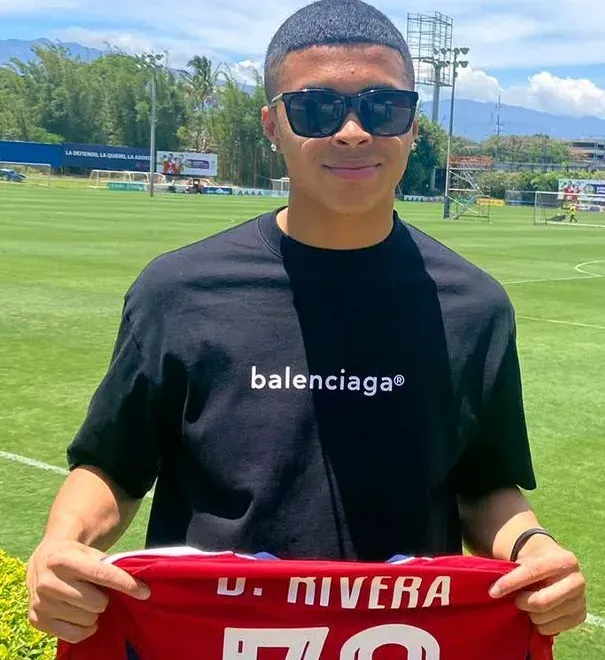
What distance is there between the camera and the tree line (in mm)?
104875

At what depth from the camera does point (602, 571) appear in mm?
5457

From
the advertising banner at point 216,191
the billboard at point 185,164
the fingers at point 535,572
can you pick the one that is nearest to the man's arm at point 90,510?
the fingers at point 535,572

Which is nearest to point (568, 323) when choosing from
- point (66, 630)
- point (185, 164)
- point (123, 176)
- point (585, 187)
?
point (66, 630)

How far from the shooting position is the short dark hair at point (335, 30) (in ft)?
7.21

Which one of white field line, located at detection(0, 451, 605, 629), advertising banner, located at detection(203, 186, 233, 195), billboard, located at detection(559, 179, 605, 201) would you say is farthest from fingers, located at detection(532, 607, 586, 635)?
billboard, located at detection(559, 179, 605, 201)

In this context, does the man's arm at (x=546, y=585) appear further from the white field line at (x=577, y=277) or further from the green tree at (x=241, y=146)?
the green tree at (x=241, y=146)

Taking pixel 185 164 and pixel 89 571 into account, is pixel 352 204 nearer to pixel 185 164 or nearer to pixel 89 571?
pixel 89 571

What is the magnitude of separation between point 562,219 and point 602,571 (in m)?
51.0

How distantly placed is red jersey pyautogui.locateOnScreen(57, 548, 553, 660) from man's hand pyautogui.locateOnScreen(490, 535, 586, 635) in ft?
0.12

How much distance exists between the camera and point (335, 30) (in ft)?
7.20

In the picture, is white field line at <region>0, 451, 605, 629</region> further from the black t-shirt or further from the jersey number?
the jersey number

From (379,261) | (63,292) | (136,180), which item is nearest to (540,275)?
(63,292)

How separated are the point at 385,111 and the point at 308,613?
3.49 feet

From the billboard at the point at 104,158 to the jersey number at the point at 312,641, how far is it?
286ft
